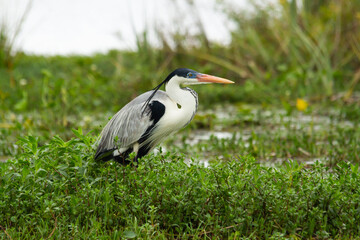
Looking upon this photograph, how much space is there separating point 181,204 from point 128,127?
901 millimetres

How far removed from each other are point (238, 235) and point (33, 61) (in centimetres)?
1190

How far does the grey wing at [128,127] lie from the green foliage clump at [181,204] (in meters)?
0.28

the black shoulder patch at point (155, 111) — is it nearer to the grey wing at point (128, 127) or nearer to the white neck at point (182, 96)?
the grey wing at point (128, 127)

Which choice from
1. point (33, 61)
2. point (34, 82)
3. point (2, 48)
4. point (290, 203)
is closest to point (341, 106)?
point (290, 203)

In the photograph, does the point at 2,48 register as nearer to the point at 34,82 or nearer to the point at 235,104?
the point at 34,82

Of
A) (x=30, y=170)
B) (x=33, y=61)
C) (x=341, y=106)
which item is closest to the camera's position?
(x=30, y=170)

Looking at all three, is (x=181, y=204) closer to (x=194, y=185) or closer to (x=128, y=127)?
(x=194, y=185)

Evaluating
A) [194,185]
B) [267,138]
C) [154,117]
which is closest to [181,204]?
[194,185]

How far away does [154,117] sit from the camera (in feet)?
12.7

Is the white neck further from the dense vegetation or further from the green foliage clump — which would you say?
the green foliage clump

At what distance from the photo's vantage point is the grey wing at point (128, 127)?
3875 millimetres

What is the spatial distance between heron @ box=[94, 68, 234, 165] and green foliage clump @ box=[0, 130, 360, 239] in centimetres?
36

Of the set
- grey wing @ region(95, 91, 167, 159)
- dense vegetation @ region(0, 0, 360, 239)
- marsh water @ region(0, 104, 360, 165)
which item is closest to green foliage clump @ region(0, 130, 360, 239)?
dense vegetation @ region(0, 0, 360, 239)

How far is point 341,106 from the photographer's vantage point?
7.50 m
